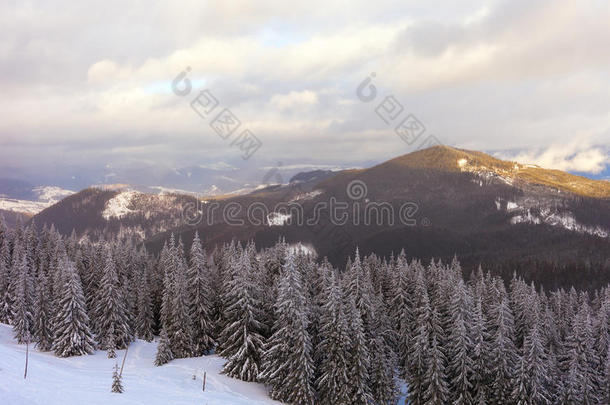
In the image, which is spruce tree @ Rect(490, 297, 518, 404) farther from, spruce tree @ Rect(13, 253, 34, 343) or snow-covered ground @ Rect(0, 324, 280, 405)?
spruce tree @ Rect(13, 253, 34, 343)

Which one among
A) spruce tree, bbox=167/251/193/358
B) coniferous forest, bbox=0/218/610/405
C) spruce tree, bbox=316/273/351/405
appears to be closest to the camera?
spruce tree, bbox=316/273/351/405

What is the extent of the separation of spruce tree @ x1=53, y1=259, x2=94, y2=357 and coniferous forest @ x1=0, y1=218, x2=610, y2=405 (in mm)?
153

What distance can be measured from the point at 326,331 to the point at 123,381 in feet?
64.8

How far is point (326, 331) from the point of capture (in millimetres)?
39375

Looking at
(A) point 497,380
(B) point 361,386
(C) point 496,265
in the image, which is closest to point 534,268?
(C) point 496,265

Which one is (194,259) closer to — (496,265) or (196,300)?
(196,300)

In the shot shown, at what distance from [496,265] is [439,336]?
118584 millimetres

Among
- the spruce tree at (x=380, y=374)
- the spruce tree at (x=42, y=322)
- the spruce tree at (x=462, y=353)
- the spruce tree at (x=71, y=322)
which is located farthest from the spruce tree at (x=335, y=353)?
the spruce tree at (x=42, y=322)

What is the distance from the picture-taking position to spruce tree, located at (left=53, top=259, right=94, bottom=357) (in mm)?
50531

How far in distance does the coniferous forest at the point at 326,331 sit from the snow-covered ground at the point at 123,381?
2171 millimetres

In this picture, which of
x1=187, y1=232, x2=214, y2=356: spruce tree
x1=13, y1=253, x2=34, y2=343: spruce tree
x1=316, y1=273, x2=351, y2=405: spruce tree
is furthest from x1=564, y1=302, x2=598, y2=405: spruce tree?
x1=13, y1=253, x2=34, y2=343: spruce tree

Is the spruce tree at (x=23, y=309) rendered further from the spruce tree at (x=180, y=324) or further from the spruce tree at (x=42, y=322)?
the spruce tree at (x=180, y=324)

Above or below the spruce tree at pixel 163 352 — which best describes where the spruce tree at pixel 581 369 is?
above

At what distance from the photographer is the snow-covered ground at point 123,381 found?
98.4ft
